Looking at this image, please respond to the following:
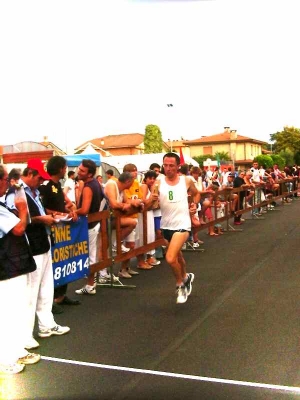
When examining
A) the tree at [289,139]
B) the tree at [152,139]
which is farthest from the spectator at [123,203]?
the tree at [289,139]

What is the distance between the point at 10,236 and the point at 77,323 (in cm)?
207

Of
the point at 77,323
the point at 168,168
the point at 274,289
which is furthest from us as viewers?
the point at 274,289

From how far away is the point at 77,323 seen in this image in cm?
676

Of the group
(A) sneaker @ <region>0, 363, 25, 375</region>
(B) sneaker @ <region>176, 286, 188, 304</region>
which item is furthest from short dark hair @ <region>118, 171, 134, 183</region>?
(A) sneaker @ <region>0, 363, 25, 375</region>

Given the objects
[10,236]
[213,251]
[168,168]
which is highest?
[168,168]

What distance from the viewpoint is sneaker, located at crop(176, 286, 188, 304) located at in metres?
7.39

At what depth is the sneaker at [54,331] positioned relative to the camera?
621 centimetres

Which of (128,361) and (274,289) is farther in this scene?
(274,289)

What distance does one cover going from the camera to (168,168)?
761 centimetres

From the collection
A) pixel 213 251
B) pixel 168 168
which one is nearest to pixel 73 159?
pixel 213 251

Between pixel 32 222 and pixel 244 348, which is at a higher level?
pixel 32 222

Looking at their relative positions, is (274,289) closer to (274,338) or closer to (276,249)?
(274,338)

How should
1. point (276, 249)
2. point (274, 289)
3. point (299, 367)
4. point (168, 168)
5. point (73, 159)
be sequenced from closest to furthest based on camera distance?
1. point (299, 367)
2. point (168, 168)
3. point (274, 289)
4. point (276, 249)
5. point (73, 159)

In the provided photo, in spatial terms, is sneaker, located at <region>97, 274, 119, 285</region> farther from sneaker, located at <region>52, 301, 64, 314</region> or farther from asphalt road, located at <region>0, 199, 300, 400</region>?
sneaker, located at <region>52, 301, 64, 314</region>
